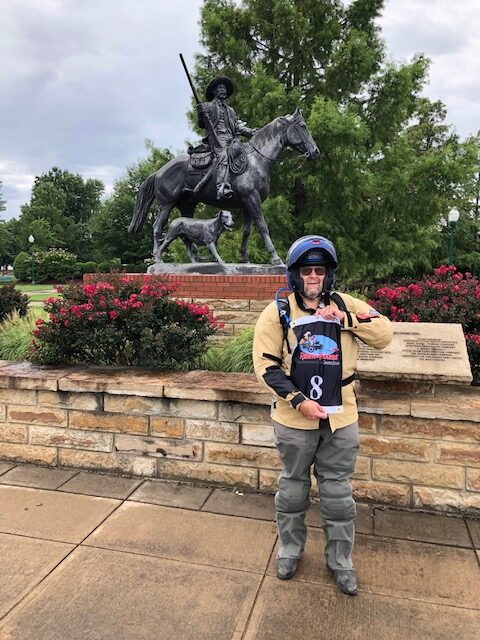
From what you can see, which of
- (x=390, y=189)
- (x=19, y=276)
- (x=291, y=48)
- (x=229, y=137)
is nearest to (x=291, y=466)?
(x=229, y=137)

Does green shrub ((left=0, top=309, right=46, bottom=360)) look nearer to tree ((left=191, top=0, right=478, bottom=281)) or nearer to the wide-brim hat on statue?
the wide-brim hat on statue

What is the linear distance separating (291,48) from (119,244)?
35047mm

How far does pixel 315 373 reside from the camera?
2.47 meters

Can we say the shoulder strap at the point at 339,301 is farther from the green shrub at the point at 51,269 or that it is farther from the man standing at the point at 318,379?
the green shrub at the point at 51,269

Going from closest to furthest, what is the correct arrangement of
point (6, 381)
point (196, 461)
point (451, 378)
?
point (451, 378) → point (196, 461) → point (6, 381)

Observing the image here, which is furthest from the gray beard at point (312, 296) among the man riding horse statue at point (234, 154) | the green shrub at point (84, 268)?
the green shrub at point (84, 268)

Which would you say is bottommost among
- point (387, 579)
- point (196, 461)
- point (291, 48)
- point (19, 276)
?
point (387, 579)

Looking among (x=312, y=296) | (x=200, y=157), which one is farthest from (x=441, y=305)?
(x=200, y=157)

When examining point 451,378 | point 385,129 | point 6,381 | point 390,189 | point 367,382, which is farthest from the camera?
point 385,129

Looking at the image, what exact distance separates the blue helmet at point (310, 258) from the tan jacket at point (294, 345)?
0.11m

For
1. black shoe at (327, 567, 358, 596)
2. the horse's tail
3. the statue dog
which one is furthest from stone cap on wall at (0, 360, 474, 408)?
the horse's tail

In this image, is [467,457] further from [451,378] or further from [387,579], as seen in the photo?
[387,579]

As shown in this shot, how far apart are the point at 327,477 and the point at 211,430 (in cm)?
138

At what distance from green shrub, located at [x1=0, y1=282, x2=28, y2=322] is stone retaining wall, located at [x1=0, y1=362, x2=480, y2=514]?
3.46 meters
